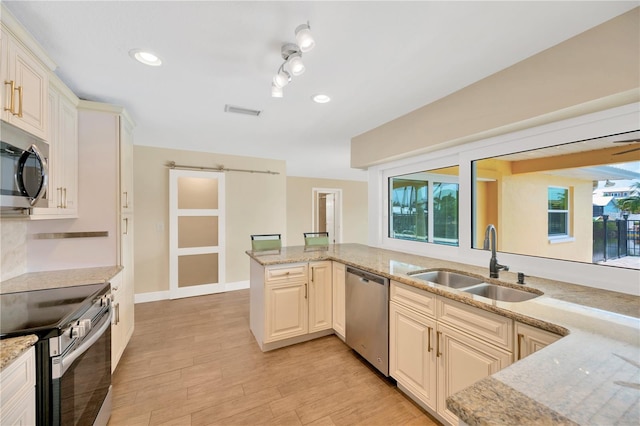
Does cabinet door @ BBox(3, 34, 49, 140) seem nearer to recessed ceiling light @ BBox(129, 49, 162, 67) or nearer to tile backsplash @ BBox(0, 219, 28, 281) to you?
recessed ceiling light @ BBox(129, 49, 162, 67)

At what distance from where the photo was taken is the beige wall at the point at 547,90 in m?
1.31

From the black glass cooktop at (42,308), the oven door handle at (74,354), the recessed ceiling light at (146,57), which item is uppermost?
the recessed ceiling light at (146,57)

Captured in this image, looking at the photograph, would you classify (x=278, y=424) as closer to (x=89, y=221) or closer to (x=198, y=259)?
(x=89, y=221)

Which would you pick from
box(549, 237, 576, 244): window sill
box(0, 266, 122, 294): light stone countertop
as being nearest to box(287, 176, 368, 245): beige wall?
box(0, 266, 122, 294): light stone countertop

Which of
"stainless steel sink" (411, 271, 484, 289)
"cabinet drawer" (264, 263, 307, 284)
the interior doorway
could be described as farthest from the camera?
the interior doorway

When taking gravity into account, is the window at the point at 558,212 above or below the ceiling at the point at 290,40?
below

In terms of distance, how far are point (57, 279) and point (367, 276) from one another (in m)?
2.34

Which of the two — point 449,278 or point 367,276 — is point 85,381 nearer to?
point 367,276

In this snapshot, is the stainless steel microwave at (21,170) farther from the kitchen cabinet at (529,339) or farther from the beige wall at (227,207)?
the kitchen cabinet at (529,339)

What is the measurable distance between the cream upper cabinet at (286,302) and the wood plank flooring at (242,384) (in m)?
0.20

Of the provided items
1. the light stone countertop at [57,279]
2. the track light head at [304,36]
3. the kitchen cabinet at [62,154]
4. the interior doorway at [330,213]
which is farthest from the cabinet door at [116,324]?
the interior doorway at [330,213]

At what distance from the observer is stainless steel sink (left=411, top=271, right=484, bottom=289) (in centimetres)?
201

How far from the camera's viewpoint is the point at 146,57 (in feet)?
5.55

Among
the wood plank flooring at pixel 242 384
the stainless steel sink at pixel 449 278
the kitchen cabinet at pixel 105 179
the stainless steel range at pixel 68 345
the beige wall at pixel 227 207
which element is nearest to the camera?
the stainless steel range at pixel 68 345
